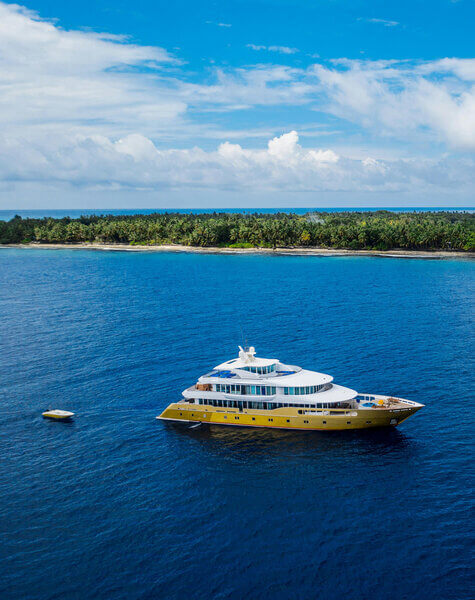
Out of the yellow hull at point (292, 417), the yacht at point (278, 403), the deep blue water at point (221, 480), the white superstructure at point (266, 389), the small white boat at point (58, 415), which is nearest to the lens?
the deep blue water at point (221, 480)

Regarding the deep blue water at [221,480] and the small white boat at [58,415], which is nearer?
the deep blue water at [221,480]

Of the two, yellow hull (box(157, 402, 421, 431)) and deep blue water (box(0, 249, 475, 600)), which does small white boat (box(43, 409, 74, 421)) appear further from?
yellow hull (box(157, 402, 421, 431))

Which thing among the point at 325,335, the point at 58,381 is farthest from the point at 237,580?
the point at 325,335

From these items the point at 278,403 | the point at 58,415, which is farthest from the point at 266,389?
the point at 58,415

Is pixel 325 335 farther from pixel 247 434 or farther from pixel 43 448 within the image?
pixel 43 448

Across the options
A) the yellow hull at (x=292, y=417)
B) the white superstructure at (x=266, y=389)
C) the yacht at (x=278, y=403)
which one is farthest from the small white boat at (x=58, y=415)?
the white superstructure at (x=266, y=389)

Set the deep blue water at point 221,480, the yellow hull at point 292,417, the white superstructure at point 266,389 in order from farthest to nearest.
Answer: the white superstructure at point 266,389
the yellow hull at point 292,417
the deep blue water at point 221,480

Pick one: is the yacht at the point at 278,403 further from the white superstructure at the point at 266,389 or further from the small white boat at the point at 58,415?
the small white boat at the point at 58,415
